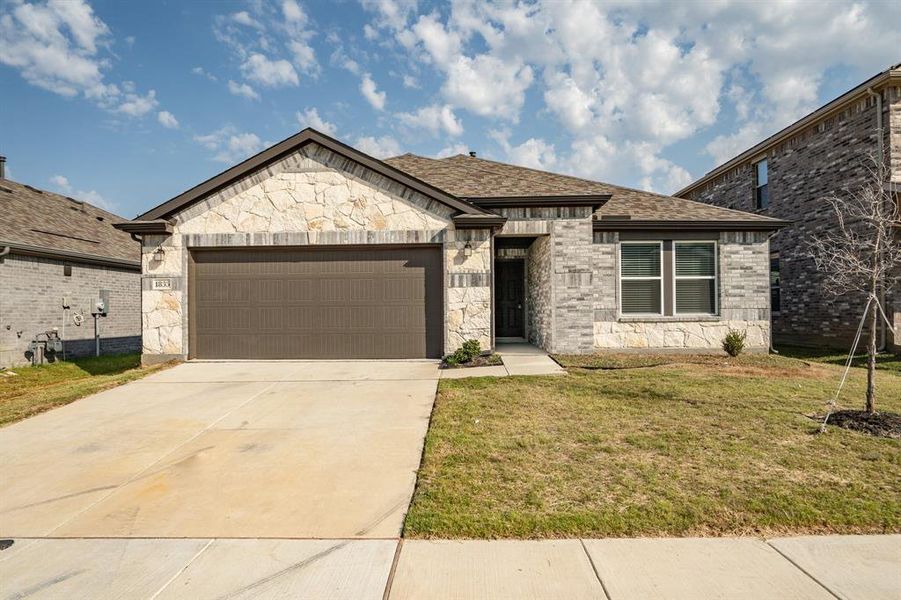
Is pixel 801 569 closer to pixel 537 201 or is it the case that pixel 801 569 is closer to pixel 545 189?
pixel 537 201

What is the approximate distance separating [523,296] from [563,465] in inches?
382

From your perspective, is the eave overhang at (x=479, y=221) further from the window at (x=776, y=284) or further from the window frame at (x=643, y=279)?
the window at (x=776, y=284)

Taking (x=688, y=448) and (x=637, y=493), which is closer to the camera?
(x=637, y=493)

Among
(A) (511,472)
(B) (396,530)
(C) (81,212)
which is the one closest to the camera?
(B) (396,530)

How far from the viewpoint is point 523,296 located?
45.4 ft

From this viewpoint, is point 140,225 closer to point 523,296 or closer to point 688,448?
point 523,296

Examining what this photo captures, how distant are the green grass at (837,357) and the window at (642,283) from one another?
4385 millimetres

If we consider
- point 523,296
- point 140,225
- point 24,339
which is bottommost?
point 24,339

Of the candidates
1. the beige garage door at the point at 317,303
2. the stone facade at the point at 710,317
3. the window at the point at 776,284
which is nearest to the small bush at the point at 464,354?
the beige garage door at the point at 317,303

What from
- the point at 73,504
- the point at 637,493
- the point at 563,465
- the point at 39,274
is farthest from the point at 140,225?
the point at 637,493

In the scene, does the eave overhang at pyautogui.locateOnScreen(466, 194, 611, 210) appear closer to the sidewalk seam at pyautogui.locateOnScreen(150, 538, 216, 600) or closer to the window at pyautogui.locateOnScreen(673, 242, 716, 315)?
the window at pyautogui.locateOnScreen(673, 242, 716, 315)

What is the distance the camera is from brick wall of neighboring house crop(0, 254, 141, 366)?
484 inches

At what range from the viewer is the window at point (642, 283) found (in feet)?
39.0

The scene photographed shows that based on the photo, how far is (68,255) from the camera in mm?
13734
